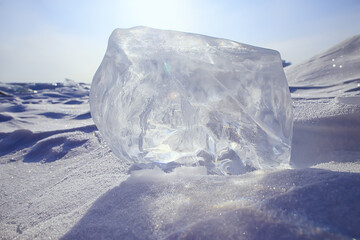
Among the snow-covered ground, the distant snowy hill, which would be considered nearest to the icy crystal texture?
the snow-covered ground

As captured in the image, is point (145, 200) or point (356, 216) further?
point (145, 200)

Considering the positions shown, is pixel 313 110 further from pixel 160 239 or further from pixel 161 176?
pixel 160 239

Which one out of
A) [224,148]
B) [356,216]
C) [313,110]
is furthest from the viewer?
[313,110]

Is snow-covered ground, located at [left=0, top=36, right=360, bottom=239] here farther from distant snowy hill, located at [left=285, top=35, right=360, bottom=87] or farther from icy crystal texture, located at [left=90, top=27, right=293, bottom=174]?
distant snowy hill, located at [left=285, top=35, right=360, bottom=87]

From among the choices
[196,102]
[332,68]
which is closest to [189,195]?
[196,102]

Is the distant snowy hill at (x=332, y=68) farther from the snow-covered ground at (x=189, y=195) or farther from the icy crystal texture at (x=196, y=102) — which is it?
the icy crystal texture at (x=196, y=102)

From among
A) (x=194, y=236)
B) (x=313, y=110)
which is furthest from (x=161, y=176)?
(x=313, y=110)
